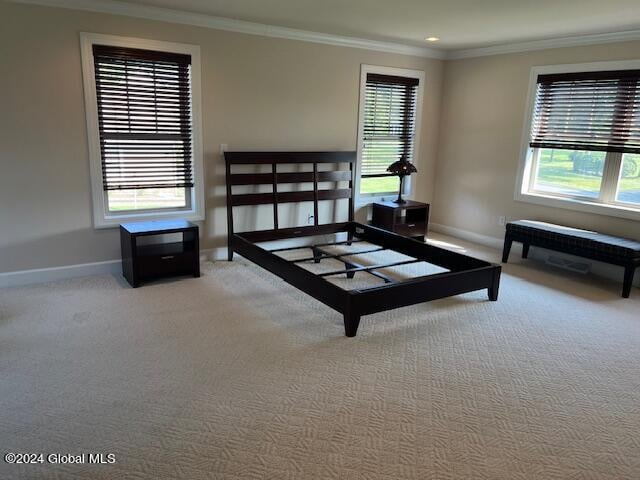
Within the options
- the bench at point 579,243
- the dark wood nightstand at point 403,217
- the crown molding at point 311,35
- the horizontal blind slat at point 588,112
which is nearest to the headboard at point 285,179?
the dark wood nightstand at point 403,217

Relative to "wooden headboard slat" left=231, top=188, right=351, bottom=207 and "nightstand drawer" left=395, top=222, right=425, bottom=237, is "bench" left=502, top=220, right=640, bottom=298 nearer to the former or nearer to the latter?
"nightstand drawer" left=395, top=222, right=425, bottom=237

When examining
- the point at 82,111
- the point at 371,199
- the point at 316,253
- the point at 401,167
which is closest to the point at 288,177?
the point at 316,253

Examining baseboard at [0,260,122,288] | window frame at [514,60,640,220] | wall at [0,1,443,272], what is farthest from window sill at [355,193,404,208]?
baseboard at [0,260,122,288]

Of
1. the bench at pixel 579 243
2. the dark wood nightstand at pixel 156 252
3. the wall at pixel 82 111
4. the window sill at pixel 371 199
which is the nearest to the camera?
the wall at pixel 82 111

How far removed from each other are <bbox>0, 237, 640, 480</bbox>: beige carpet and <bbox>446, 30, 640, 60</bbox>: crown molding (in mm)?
2606

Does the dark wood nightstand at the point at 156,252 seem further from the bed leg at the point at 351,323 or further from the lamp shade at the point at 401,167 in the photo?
the lamp shade at the point at 401,167

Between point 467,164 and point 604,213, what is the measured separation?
1.85 metres

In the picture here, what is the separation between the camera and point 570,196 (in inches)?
207

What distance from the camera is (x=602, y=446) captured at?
2291 millimetres

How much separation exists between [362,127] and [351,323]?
10.6 ft

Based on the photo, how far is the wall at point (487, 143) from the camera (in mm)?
5332

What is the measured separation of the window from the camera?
5.85 metres

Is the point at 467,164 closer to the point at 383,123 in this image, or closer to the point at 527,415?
the point at 383,123

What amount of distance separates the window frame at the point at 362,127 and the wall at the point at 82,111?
0.36ft
